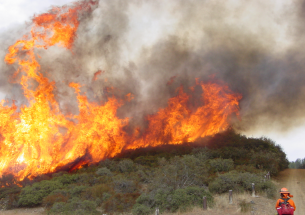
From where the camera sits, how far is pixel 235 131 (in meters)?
49.6

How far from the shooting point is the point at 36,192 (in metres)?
22.7

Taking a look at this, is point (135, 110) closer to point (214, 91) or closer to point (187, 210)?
point (214, 91)

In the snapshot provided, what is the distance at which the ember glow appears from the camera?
30.3 metres

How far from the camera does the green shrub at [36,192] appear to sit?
858 inches

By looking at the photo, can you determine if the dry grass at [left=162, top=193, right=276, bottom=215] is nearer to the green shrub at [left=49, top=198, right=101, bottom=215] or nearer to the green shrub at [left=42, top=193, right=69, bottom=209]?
the green shrub at [left=49, top=198, right=101, bottom=215]

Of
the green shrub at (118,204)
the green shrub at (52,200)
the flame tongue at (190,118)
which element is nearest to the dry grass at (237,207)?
the green shrub at (118,204)

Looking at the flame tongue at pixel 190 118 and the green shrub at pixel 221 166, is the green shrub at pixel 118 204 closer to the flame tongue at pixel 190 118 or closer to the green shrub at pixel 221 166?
the green shrub at pixel 221 166

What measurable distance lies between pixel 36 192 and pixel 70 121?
1425 cm

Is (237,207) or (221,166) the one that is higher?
(221,166)

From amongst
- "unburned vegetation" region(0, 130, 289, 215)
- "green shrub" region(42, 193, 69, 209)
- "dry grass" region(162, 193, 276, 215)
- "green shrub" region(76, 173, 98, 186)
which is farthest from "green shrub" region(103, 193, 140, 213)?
"green shrub" region(76, 173, 98, 186)

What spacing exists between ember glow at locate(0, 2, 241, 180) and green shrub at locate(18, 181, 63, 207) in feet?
22.8

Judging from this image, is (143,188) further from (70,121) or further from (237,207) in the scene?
(70,121)

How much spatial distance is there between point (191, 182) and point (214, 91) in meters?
31.0

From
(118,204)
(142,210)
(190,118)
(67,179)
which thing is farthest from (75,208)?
(190,118)
